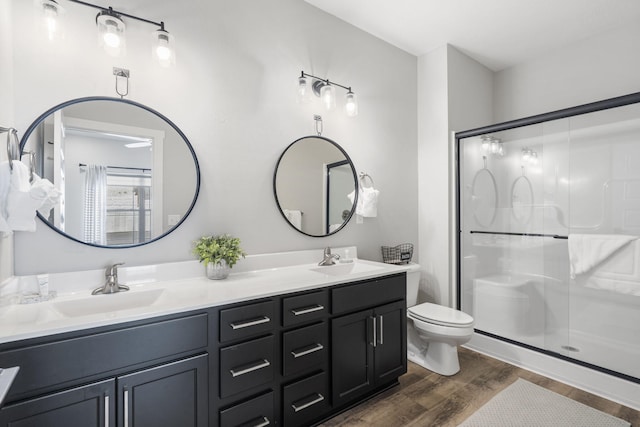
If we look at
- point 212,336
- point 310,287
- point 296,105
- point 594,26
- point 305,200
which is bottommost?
point 212,336

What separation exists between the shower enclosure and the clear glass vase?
7.33 feet

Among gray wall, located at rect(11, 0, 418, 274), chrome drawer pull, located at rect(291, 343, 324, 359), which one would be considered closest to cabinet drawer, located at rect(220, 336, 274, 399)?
chrome drawer pull, located at rect(291, 343, 324, 359)

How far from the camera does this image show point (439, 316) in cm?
244

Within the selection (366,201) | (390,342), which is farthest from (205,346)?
(366,201)

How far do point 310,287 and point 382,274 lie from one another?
0.59 m

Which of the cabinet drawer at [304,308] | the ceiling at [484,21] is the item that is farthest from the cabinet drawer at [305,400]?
the ceiling at [484,21]

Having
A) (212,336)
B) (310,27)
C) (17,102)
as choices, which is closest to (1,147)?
(17,102)

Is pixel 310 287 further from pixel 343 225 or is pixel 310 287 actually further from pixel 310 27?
pixel 310 27

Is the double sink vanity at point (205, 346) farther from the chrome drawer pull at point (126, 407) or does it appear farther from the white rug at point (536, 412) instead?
the white rug at point (536, 412)

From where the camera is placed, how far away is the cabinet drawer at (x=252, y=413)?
1458 mm

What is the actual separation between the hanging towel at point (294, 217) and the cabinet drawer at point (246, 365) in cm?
Result: 93

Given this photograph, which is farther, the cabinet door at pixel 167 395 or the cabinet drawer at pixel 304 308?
the cabinet drawer at pixel 304 308

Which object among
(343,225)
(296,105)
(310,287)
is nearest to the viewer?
(310,287)

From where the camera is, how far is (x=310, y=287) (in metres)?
1.76
